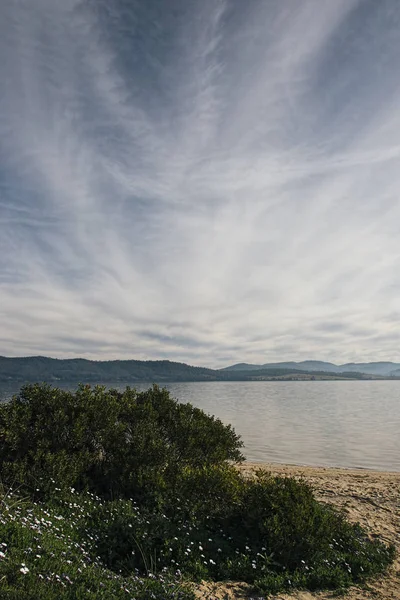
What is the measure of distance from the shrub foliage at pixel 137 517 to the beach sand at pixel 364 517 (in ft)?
1.08

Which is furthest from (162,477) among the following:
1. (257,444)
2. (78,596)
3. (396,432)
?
(396,432)

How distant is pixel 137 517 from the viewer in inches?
364

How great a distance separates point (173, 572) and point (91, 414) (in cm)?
553

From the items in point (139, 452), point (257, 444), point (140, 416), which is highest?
point (140, 416)

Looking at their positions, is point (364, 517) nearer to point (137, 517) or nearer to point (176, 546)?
point (176, 546)

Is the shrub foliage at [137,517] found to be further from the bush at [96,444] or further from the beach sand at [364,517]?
the beach sand at [364,517]

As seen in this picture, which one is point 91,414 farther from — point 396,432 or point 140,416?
point 396,432


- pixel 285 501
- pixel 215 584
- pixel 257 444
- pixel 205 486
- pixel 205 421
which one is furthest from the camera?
pixel 257 444

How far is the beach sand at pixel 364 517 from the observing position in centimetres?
731

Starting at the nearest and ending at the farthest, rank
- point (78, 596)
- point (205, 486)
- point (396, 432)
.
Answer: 1. point (78, 596)
2. point (205, 486)
3. point (396, 432)

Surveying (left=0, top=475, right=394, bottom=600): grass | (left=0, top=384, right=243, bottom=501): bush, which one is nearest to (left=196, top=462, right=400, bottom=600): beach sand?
(left=0, top=475, right=394, bottom=600): grass

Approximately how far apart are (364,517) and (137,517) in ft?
23.9

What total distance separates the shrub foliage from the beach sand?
13.0 inches

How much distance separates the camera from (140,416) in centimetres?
1336
